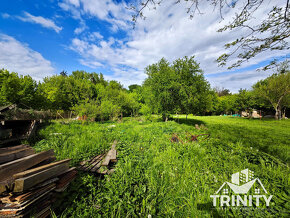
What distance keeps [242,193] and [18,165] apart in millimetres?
5211

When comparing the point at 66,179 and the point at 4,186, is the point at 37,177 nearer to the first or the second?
the point at 4,186

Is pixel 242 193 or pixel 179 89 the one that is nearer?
pixel 242 193

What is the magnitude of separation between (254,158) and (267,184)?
152cm

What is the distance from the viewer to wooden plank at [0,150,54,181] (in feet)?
A: 6.82

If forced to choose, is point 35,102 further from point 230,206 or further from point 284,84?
point 284,84

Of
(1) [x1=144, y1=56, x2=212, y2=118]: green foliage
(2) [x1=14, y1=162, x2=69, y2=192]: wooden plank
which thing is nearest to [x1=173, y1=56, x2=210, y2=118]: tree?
(1) [x1=144, y1=56, x2=212, y2=118]: green foliage

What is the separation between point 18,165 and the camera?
231 centimetres

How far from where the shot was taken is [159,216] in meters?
1.99

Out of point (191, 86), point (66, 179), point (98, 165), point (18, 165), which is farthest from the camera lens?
point (191, 86)

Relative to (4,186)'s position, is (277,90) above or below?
above

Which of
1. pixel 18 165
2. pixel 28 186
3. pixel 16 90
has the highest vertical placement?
pixel 16 90

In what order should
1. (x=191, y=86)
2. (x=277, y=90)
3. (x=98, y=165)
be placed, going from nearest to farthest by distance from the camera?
(x=98, y=165), (x=191, y=86), (x=277, y=90)

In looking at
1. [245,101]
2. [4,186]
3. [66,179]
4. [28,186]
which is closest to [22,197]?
[28,186]

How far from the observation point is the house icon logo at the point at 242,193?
2.01 m
